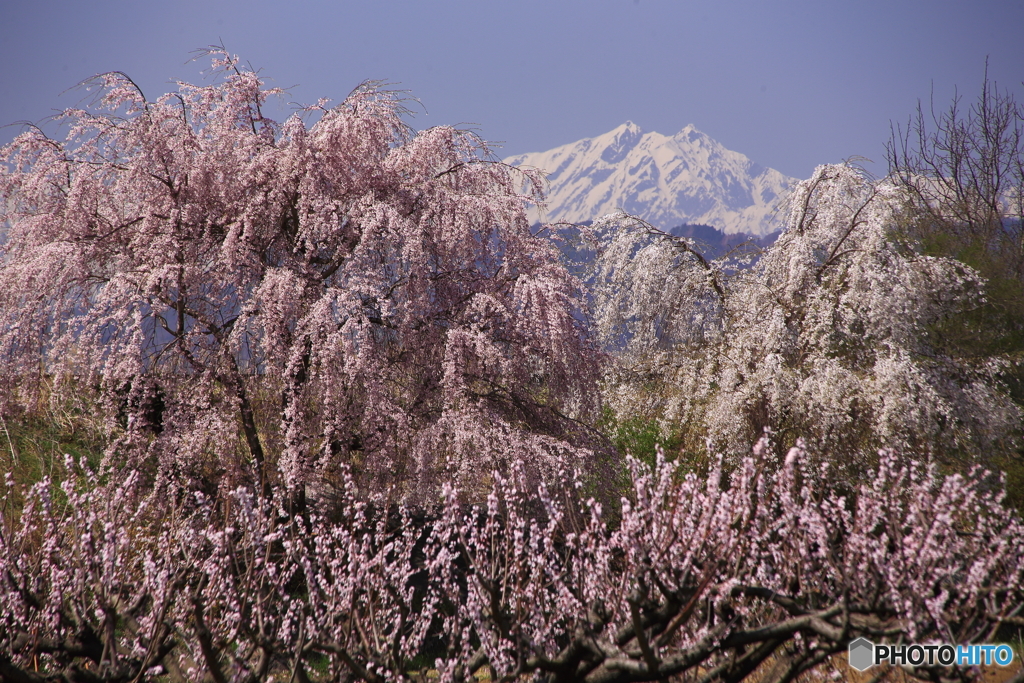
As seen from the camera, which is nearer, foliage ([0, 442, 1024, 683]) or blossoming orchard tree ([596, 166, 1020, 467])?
foliage ([0, 442, 1024, 683])

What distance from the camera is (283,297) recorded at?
19.4 feet

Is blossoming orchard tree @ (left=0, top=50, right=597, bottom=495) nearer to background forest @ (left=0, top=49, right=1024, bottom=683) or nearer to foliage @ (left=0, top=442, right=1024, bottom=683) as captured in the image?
background forest @ (left=0, top=49, right=1024, bottom=683)

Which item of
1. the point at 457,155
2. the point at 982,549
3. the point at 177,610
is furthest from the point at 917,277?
the point at 177,610

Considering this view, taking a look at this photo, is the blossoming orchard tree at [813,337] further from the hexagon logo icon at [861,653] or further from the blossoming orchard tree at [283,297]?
the hexagon logo icon at [861,653]

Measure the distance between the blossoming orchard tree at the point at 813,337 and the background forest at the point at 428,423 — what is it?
56 millimetres

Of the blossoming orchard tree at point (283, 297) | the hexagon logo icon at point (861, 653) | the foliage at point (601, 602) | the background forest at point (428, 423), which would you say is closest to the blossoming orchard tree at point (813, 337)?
the background forest at point (428, 423)

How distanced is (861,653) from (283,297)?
15.9 ft

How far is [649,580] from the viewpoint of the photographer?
4066 mm

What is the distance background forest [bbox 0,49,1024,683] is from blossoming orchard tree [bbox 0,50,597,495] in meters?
0.04

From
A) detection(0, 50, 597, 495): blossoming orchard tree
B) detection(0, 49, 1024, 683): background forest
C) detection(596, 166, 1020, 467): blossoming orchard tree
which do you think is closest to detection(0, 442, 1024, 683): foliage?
detection(0, 49, 1024, 683): background forest

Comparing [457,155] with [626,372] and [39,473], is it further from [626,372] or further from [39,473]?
[39,473]

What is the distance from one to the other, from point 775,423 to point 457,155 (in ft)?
16.5

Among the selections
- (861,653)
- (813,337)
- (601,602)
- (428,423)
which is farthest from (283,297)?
(813,337)

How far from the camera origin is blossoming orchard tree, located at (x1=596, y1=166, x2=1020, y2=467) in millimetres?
8156
